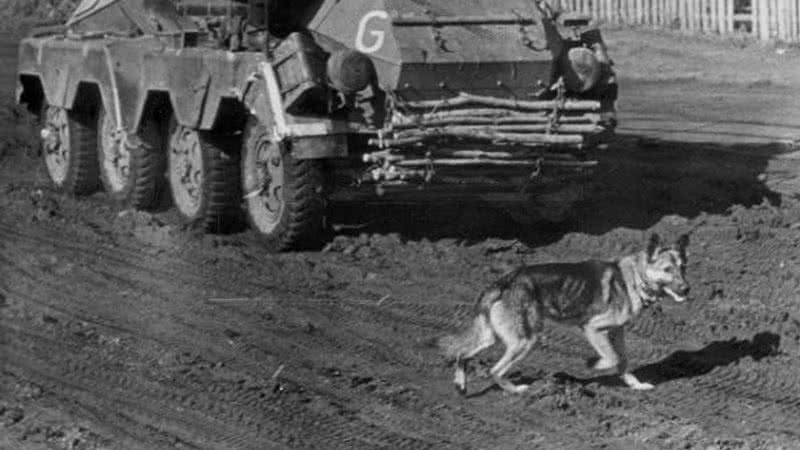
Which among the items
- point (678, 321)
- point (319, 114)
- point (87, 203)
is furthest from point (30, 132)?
point (678, 321)

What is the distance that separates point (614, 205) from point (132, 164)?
3.85 metres

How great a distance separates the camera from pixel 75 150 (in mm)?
17312

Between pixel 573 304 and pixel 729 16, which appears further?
pixel 729 16

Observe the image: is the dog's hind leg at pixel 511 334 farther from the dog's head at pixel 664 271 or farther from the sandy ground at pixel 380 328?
the dog's head at pixel 664 271

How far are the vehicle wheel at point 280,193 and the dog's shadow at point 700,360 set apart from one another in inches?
150

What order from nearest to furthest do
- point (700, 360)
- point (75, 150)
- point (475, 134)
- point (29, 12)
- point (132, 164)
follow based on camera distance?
point (700, 360)
point (475, 134)
point (132, 164)
point (75, 150)
point (29, 12)

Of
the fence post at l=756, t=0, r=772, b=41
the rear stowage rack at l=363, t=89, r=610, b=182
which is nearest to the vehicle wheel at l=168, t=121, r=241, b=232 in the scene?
the rear stowage rack at l=363, t=89, r=610, b=182

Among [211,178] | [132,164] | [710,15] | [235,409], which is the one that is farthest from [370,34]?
[710,15]

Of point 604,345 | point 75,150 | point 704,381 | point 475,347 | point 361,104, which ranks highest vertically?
point 361,104

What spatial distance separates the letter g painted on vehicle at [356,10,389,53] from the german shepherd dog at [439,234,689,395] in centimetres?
399

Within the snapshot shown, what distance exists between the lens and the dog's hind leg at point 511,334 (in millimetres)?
9219

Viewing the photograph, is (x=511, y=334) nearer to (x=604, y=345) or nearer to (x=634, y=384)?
(x=604, y=345)

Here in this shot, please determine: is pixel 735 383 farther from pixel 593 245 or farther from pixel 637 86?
pixel 637 86

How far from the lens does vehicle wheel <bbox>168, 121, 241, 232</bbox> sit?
14578mm
